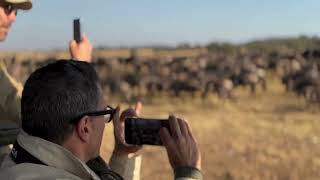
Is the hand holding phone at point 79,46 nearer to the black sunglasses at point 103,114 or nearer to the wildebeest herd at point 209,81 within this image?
the black sunglasses at point 103,114

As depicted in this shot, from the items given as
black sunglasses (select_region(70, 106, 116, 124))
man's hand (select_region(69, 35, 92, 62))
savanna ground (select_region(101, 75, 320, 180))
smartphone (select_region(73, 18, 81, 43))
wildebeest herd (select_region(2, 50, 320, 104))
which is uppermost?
smartphone (select_region(73, 18, 81, 43))

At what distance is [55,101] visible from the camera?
1933 millimetres

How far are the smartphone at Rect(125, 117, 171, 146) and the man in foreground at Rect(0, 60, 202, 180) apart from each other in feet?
0.20

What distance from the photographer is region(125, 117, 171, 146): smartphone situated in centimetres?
215

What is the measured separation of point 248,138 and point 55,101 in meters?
11.3

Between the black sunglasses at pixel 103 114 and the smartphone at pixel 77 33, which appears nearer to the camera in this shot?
the black sunglasses at pixel 103 114

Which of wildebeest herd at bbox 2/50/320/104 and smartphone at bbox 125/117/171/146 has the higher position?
smartphone at bbox 125/117/171/146

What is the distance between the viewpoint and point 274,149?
11445 mm

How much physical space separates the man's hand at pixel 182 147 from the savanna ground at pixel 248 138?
740 centimetres

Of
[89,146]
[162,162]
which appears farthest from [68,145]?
[162,162]

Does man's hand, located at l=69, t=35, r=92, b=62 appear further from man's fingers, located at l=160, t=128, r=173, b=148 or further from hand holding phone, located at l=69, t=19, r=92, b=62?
man's fingers, located at l=160, t=128, r=173, b=148

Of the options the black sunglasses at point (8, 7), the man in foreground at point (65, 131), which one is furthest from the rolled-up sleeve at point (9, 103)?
the man in foreground at point (65, 131)

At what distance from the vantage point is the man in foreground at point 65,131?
6.28ft

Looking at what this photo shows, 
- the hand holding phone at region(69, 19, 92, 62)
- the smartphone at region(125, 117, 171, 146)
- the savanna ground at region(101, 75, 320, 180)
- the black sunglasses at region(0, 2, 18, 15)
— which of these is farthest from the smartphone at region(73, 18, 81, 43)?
the savanna ground at region(101, 75, 320, 180)
